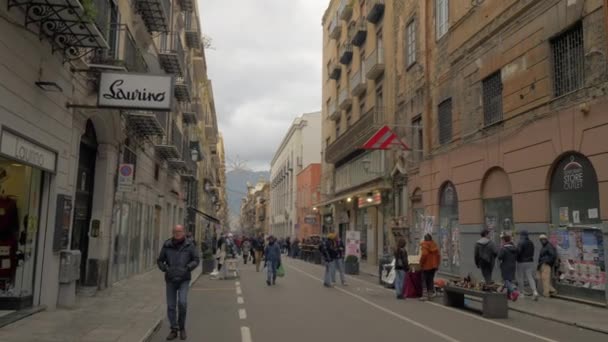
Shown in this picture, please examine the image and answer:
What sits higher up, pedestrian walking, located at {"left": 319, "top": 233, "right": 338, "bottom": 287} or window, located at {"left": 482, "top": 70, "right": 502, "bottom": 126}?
window, located at {"left": 482, "top": 70, "right": 502, "bottom": 126}

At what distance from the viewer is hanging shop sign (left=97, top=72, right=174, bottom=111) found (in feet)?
36.9

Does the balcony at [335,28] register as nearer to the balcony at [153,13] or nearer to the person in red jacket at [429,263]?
the balcony at [153,13]

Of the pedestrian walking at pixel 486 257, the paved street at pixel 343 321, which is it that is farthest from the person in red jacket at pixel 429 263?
the pedestrian walking at pixel 486 257

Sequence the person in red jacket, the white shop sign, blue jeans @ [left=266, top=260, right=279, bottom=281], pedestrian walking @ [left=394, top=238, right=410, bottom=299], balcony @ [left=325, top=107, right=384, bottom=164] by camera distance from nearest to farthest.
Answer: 1. the white shop sign
2. the person in red jacket
3. pedestrian walking @ [left=394, top=238, right=410, bottom=299]
4. blue jeans @ [left=266, top=260, right=279, bottom=281]
5. balcony @ [left=325, top=107, right=384, bottom=164]

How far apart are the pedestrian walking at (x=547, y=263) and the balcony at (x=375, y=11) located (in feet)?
64.8

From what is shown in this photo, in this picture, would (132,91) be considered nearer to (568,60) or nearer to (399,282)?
(399,282)

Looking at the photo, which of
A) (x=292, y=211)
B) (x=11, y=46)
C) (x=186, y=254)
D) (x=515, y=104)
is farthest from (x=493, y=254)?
(x=292, y=211)

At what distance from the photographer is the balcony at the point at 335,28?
42912mm

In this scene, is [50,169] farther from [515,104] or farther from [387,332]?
[515,104]

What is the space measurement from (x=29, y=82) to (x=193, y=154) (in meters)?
26.9

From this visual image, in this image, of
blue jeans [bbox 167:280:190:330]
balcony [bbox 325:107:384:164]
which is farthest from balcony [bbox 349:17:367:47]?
blue jeans [bbox 167:280:190:330]

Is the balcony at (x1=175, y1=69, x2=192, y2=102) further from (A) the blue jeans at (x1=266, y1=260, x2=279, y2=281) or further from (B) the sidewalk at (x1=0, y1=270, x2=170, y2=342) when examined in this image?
(B) the sidewalk at (x1=0, y1=270, x2=170, y2=342)

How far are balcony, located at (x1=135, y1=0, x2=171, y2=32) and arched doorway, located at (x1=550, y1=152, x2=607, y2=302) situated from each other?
12.8 metres

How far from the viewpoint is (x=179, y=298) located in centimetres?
877
